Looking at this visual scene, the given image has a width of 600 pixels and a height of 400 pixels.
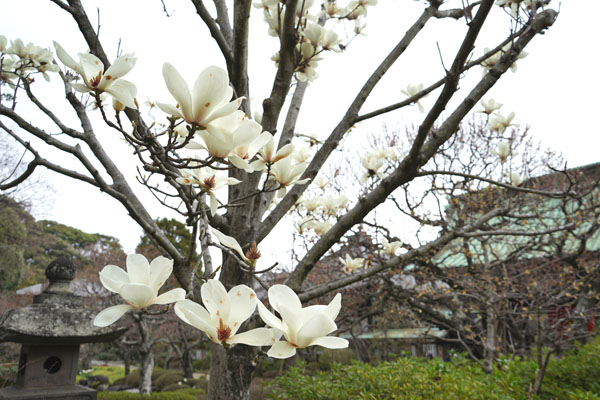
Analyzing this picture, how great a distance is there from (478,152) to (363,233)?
3.36 meters

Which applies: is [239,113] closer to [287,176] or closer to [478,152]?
[287,176]

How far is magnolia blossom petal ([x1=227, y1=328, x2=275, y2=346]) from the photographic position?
671 millimetres

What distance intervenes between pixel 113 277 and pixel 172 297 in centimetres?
14

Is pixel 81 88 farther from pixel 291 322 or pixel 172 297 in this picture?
pixel 291 322

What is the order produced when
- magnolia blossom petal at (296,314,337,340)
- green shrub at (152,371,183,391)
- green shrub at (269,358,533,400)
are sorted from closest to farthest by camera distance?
magnolia blossom petal at (296,314,337,340)
green shrub at (269,358,533,400)
green shrub at (152,371,183,391)

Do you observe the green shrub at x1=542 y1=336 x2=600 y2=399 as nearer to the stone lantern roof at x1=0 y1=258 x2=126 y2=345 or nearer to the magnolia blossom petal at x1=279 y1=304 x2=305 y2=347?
the magnolia blossom petal at x1=279 y1=304 x2=305 y2=347

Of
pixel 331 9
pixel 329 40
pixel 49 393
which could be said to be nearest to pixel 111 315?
pixel 329 40

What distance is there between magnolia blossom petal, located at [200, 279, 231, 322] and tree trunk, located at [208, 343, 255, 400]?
88 cm

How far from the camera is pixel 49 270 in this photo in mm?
3406

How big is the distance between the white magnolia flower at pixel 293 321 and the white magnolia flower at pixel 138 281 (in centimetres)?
17

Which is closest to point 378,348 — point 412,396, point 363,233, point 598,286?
point 363,233

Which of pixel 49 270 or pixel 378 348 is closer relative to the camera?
pixel 49 270

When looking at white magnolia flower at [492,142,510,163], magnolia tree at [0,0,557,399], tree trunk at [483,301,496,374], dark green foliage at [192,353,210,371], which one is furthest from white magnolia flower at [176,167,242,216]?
dark green foliage at [192,353,210,371]

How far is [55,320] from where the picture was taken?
312cm
